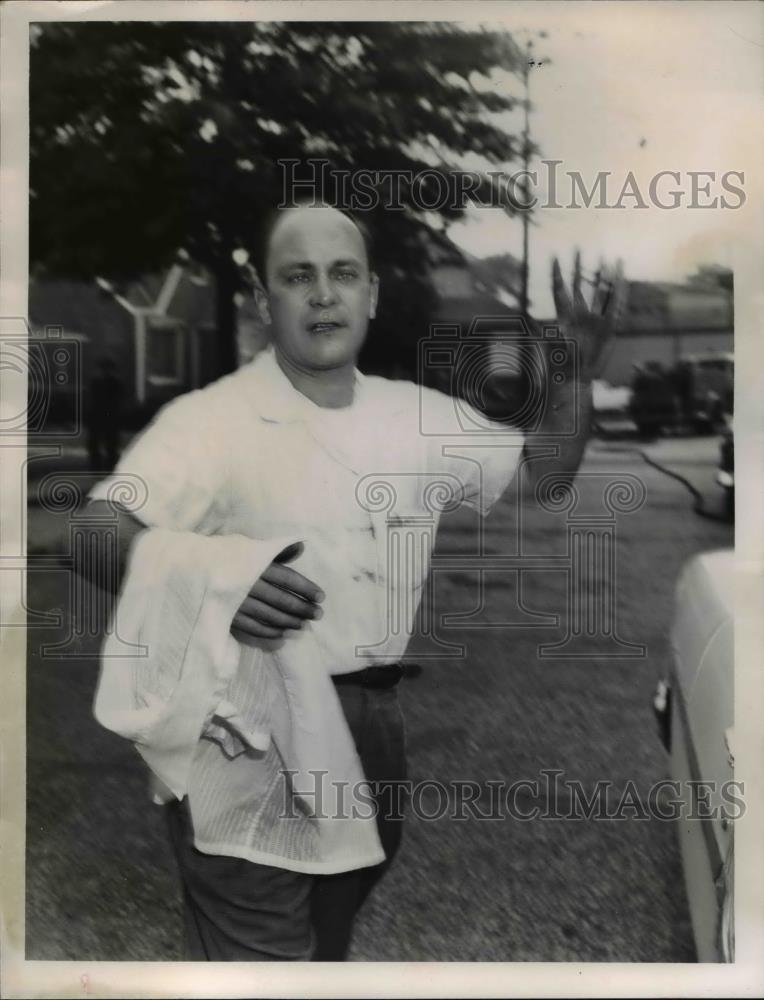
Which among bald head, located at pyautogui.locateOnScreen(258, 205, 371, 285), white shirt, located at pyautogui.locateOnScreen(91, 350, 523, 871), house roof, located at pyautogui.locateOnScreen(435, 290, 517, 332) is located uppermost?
bald head, located at pyautogui.locateOnScreen(258, 205, 371, 285)

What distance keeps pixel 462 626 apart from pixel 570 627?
0.84 ft

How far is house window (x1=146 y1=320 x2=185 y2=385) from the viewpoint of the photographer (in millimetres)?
3039

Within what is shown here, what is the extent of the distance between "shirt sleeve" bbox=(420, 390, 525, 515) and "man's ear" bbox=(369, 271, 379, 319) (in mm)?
229

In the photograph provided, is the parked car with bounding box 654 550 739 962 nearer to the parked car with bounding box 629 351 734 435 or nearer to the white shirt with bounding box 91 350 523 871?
the parked car with bounding box 629 351 734 435

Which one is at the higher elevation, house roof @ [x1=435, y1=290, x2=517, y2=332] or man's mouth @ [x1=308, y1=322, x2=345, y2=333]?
house roof @ [x1=435, y1=290, x2=517, y2=332]

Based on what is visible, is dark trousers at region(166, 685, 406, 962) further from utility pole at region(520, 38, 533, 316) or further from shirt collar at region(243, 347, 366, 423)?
utility pole at region(520, 38, 533, 316)

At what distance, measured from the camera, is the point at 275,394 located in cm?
305

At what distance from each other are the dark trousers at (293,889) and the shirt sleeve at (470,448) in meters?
0.52

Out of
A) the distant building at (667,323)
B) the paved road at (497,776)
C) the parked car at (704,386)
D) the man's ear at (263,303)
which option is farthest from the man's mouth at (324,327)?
the parked car at (704,386)

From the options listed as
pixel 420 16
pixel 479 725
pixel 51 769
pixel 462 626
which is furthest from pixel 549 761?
pixel 420 16

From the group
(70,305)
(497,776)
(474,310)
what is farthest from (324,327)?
(497,776)

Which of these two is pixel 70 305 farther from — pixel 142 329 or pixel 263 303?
pixel 263 303

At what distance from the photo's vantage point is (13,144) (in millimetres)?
3076

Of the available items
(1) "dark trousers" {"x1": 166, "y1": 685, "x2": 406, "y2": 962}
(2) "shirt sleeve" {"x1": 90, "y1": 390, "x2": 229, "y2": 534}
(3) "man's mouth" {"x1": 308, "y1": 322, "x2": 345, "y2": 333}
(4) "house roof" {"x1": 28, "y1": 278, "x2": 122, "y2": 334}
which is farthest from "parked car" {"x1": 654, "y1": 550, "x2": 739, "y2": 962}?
(4) "house roof" {"x1": 28, "y1": 278, "x2": 122, "y2": 334}
